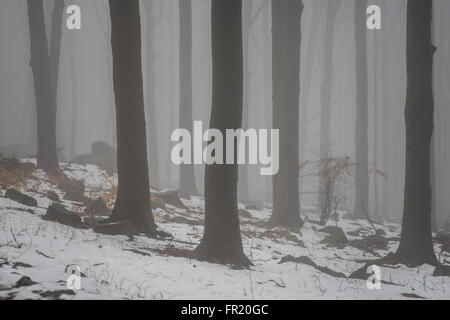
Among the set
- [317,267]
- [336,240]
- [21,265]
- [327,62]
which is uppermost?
[327,62]

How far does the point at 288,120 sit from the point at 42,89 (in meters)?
8.72

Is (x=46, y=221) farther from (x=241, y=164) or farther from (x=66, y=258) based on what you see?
(x=241, y=164)

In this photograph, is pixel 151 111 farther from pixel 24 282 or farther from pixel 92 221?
pixel 24 282

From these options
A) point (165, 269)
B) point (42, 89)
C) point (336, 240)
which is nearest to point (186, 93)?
point (42, 89)

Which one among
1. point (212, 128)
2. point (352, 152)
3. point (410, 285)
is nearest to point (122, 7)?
point (212, 128)

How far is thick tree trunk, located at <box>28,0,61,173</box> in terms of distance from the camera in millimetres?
13570

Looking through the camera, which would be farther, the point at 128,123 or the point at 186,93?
the point at 186,93

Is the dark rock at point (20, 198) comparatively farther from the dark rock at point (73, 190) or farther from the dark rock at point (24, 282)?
the dark rock at point (24, 282)

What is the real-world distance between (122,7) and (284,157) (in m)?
6.64

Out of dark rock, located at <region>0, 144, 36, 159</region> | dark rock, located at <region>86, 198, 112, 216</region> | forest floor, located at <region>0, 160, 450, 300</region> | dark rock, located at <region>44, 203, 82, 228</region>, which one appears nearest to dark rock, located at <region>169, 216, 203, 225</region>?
forest floor, located at <region>0, 160, 450, 300</region>

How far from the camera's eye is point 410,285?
664cm

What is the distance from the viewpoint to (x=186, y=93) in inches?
707

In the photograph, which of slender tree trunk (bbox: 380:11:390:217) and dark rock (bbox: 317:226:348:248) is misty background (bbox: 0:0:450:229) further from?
dark rock (bbox: 317:226:348:248)

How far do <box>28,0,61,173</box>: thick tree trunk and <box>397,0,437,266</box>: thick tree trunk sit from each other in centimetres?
1111
